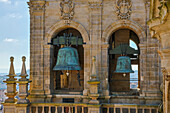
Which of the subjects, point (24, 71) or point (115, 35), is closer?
point (24, 71)

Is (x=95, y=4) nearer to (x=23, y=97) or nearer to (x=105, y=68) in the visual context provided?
(x=105, y=68)

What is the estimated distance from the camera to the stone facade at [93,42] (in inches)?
625

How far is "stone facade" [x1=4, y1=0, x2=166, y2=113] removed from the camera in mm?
15867

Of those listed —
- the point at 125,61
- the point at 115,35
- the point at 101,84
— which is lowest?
the point at 101,84

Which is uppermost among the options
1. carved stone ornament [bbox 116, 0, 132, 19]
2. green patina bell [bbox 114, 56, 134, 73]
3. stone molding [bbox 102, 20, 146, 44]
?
carved stone ornament [bbox 116, 0, 132, 19]

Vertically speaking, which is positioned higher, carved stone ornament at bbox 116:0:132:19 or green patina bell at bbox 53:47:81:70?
carved stone ornament at bbox 116:0:132:19

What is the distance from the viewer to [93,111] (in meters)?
14.6

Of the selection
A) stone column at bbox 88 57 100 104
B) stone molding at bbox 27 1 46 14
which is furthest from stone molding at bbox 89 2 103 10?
stone column at bbox 88 57 100 104

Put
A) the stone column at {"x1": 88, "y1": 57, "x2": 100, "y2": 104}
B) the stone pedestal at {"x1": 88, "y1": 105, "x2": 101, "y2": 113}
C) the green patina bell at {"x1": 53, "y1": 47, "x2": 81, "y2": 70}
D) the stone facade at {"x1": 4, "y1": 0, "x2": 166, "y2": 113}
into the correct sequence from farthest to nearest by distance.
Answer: the stone facade at {"x1": 4, "y1": 0, "x2": 166, "y2": 113}, the green patina bell at {"x1": 53, "y1": 47, "x2": 81, "y2": 70}, the stone column at {"x1": 88, "y1": 57, "x2": 100, "y2": 104}, the stone pedestal at {"x1": 88, "y1": 105, "x2": 101, "y2": 113}

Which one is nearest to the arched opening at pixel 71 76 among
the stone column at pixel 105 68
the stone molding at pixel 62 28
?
the stone molding at pixel 62 28

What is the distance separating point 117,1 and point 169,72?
9.06 metres

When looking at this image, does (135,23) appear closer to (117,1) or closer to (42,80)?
(117,1)

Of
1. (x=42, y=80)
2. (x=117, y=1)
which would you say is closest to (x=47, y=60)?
(x=42, y=80)

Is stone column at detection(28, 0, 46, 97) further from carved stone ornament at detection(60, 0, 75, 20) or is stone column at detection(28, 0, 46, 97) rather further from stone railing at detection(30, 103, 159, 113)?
carved stone ornament at detection(60, 0, 75, 20)
